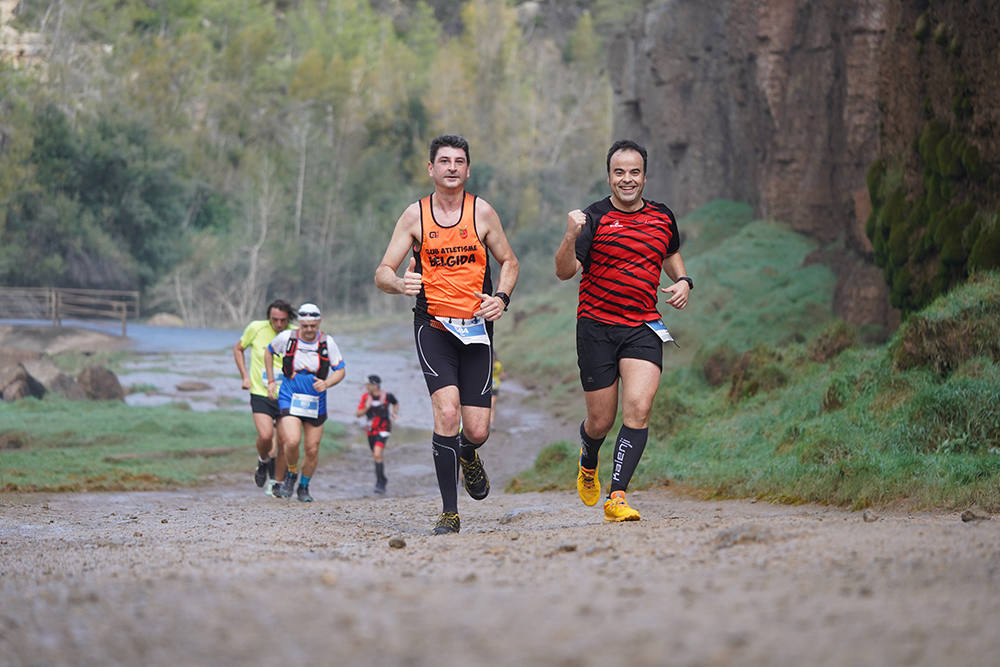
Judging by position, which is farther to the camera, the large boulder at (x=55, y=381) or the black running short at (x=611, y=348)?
the large boulder at (x=55, y=381)

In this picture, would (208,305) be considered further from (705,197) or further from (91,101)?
(705,197)

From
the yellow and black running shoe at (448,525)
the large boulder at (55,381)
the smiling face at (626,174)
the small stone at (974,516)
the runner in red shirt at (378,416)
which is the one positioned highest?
the smiling face at (626,174)

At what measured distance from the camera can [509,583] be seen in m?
4.25

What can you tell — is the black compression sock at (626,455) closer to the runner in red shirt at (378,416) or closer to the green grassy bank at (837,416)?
the green grassy bank at (837,416)

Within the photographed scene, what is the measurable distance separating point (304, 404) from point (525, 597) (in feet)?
24.4

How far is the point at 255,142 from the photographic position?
6047 centimetres

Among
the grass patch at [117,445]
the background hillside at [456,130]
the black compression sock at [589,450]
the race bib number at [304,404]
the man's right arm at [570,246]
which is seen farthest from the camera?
the grass patch at [117,445]

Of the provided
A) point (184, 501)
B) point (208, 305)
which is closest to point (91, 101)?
point (208, 305)

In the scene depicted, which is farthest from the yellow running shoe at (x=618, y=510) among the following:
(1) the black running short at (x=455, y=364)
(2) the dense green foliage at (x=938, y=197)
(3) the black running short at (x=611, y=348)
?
(2) the dense green foliage at (x=938, y=197)

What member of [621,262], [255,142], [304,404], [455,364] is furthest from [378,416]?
[255,142]

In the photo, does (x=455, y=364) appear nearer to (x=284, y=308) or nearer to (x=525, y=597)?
(x=525, y=597)

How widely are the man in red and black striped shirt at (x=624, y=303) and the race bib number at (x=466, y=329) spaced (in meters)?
0.61

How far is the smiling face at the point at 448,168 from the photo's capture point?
23.6ft

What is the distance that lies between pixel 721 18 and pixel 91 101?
29113 mm
